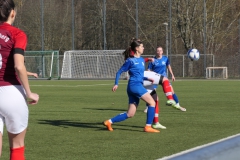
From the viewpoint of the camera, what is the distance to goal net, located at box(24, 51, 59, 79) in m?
45.5

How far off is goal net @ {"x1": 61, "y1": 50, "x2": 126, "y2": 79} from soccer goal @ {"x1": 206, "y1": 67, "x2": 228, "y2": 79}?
6.88 meters

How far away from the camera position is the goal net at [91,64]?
151 ft

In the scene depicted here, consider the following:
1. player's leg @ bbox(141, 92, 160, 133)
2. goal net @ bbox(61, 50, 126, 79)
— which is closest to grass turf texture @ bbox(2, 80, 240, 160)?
player's leg @ bbox(141, 92, 160, 133)

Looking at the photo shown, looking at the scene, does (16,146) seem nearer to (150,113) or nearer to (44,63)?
(150,113)

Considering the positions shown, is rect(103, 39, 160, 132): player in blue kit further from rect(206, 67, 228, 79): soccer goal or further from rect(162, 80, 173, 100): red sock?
rect(206, 67, 228, 79): soccer goal

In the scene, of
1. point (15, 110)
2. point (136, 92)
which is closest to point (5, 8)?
point (15, 110)

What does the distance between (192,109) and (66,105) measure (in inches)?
164

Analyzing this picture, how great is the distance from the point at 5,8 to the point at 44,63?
135 feet

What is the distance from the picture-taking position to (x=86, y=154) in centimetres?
819

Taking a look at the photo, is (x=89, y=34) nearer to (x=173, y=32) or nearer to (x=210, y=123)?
(x=173, y=32)

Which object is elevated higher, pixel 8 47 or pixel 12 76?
pixel 8 47

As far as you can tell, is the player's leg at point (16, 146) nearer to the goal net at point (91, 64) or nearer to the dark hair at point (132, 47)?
the dark hair at point (132, 47)

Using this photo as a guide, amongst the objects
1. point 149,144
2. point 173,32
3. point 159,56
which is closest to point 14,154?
point 149,144

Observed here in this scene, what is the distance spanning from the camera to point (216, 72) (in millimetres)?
46375
